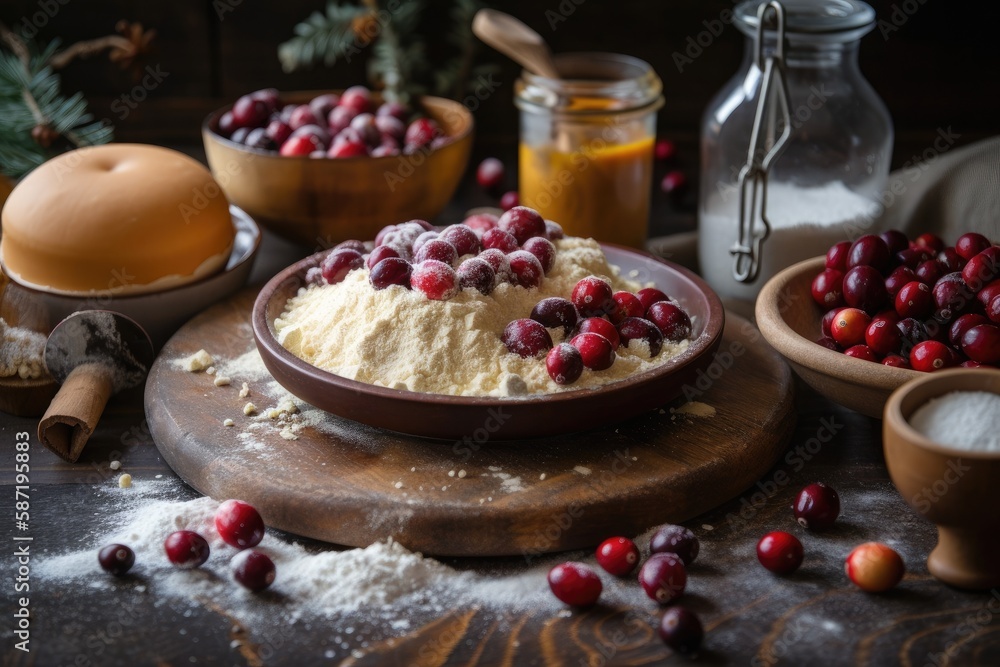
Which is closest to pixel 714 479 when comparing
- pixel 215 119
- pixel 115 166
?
pixel 115 166

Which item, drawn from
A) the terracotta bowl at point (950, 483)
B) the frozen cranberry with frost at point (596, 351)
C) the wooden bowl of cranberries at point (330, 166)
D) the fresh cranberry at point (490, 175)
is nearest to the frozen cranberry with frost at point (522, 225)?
the frozen cranberry with frost at point (596, 351)

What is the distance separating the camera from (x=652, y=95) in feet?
6.67

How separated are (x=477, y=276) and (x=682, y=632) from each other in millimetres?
587

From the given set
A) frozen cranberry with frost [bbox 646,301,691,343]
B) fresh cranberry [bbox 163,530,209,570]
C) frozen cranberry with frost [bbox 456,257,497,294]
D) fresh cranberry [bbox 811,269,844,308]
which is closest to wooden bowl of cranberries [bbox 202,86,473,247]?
frozen cranberry with frost [bbox 456,257,497,294]

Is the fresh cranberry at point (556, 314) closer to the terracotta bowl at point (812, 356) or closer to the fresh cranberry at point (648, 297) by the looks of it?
the fresh cranberry at point (648, 297)

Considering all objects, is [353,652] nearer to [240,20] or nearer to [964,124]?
[240,20]

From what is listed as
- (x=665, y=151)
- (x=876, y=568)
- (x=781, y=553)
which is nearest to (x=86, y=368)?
(x=781, y=553)

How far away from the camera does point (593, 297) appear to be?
149 centimetres

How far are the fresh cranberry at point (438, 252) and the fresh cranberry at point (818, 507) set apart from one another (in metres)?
0.58

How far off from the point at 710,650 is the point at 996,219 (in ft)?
3.89

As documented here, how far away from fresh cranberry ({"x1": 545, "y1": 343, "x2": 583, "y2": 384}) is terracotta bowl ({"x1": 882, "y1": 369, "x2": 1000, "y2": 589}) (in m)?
0.39

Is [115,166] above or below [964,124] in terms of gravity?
above

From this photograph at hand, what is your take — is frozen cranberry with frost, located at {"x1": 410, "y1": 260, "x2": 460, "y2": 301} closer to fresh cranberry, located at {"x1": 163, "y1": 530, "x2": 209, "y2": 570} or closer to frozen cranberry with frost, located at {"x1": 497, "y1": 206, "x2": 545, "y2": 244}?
frozen cranberry with frost, located at {"x1": 497, "y1": 206, "x2": 545, "y2": 244}

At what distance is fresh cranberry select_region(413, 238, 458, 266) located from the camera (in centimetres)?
148
